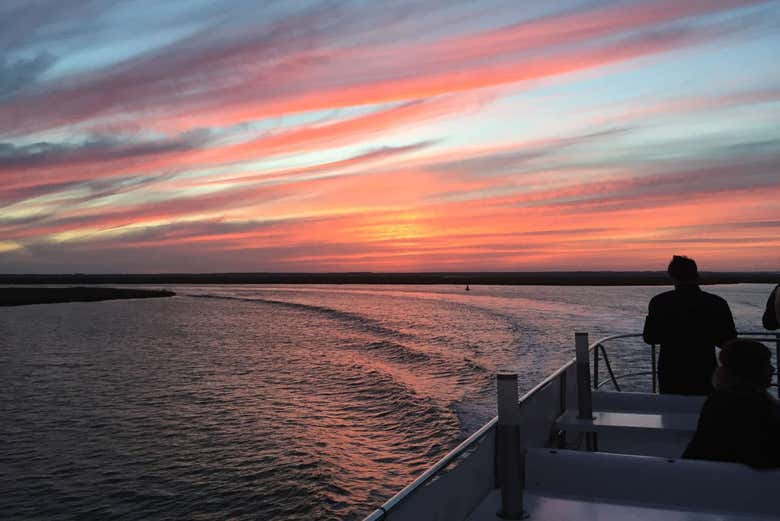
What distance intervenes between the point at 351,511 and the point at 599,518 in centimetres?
665

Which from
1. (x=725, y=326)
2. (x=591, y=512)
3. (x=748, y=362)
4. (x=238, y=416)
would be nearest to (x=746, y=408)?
(x=748, y=362)

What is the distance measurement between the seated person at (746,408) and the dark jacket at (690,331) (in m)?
1.50

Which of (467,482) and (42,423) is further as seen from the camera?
(42,423)

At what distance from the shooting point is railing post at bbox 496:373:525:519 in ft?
11.7

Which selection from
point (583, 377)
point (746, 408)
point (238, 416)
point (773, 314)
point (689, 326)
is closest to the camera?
point (746, 408)

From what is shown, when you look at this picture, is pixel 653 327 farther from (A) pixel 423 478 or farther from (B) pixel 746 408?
(A) pixel 423 478

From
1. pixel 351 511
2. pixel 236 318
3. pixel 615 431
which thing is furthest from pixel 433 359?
pixel 236 318

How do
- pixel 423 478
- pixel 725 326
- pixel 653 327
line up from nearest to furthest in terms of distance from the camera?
pixel 423 478, pixel 725 326, pixel 653 327

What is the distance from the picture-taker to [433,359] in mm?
27047

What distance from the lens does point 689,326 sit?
5551mm

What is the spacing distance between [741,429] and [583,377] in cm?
188

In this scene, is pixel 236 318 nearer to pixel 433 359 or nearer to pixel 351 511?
pixel 433 359

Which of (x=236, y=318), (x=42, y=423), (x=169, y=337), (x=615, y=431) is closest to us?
(x=615, y=431)

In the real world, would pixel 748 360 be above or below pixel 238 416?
above
